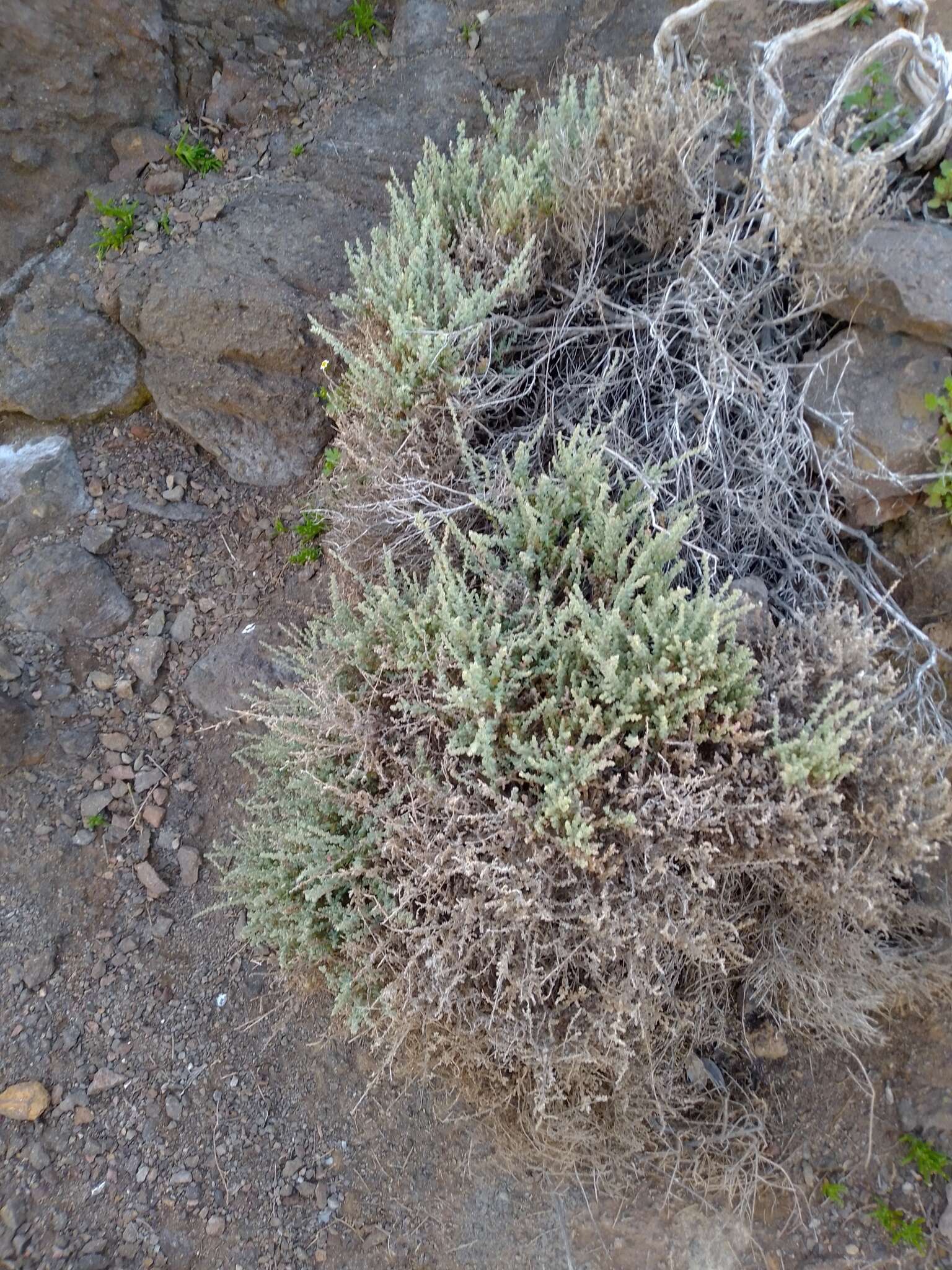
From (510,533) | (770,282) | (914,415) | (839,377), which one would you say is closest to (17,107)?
(510,533)

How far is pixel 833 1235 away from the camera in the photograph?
239 centimetres

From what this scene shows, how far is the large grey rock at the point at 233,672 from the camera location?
3166mm

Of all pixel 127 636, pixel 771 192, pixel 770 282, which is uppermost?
pixel 771 192

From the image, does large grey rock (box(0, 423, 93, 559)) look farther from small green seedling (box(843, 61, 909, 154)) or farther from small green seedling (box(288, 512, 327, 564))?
small green seedling (box(843, 61, 909, 154))

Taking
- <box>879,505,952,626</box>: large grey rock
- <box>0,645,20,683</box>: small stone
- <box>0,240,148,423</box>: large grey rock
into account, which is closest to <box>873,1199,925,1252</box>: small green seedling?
<box>879,505,952,626</box>: large grey rock

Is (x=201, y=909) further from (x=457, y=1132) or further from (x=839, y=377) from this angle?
(x=839, y=377)

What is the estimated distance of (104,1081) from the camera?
2.71 meters

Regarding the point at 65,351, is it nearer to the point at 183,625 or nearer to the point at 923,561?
the point at 183,625

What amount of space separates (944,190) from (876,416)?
0.73 meters

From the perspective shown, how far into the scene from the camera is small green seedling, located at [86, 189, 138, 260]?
3430 millimetres

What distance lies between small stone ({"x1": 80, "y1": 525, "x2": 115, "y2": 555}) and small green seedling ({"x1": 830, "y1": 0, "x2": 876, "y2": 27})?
3.22 meters

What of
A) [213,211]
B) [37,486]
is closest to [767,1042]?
[37,486]

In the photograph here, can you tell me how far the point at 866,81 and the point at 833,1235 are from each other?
3.52 metres

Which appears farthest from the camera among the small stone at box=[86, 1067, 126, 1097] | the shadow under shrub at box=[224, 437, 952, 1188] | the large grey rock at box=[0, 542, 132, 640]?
the large grey rock at box=[0, 542, 132, 640]
